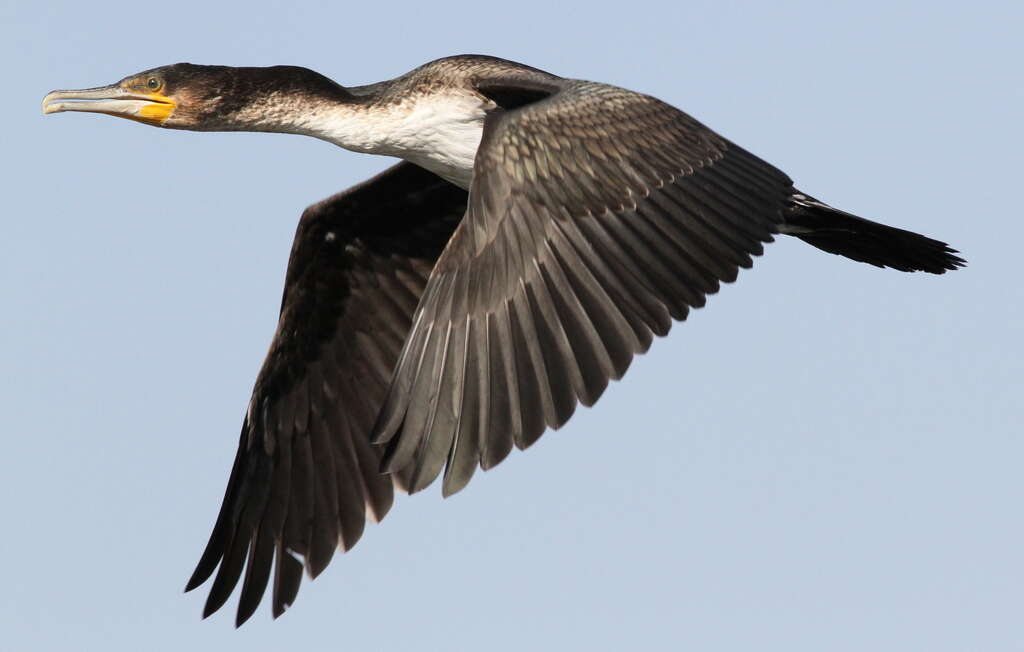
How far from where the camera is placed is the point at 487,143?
30.0 ft

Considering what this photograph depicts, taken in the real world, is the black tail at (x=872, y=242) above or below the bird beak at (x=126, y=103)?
below

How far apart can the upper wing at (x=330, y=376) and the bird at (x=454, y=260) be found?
0.05ft

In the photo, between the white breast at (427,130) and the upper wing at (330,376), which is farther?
the upper wing at (330,376)

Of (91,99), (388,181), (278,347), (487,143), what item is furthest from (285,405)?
(487,143)

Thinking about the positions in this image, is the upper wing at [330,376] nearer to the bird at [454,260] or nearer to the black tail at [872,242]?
the bird at [454,260]

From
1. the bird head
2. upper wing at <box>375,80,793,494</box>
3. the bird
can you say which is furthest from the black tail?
the bird head

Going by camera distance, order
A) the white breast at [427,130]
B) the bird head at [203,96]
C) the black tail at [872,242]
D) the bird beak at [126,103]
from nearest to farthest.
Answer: the white breast at [427,130]
the black tail at [872,242]
the bird head at [203,96]
the bird beak at [126,103]

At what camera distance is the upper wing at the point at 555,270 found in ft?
27.7

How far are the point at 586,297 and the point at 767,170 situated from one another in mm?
1679

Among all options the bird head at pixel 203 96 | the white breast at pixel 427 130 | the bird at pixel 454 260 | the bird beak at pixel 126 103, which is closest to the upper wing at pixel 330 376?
the bird at pixel 454 260

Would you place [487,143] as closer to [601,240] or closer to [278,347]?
[601,240]

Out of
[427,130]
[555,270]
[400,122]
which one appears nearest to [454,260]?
[555,270]

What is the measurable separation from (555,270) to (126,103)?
3826mm

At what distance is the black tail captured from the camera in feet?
34.8
